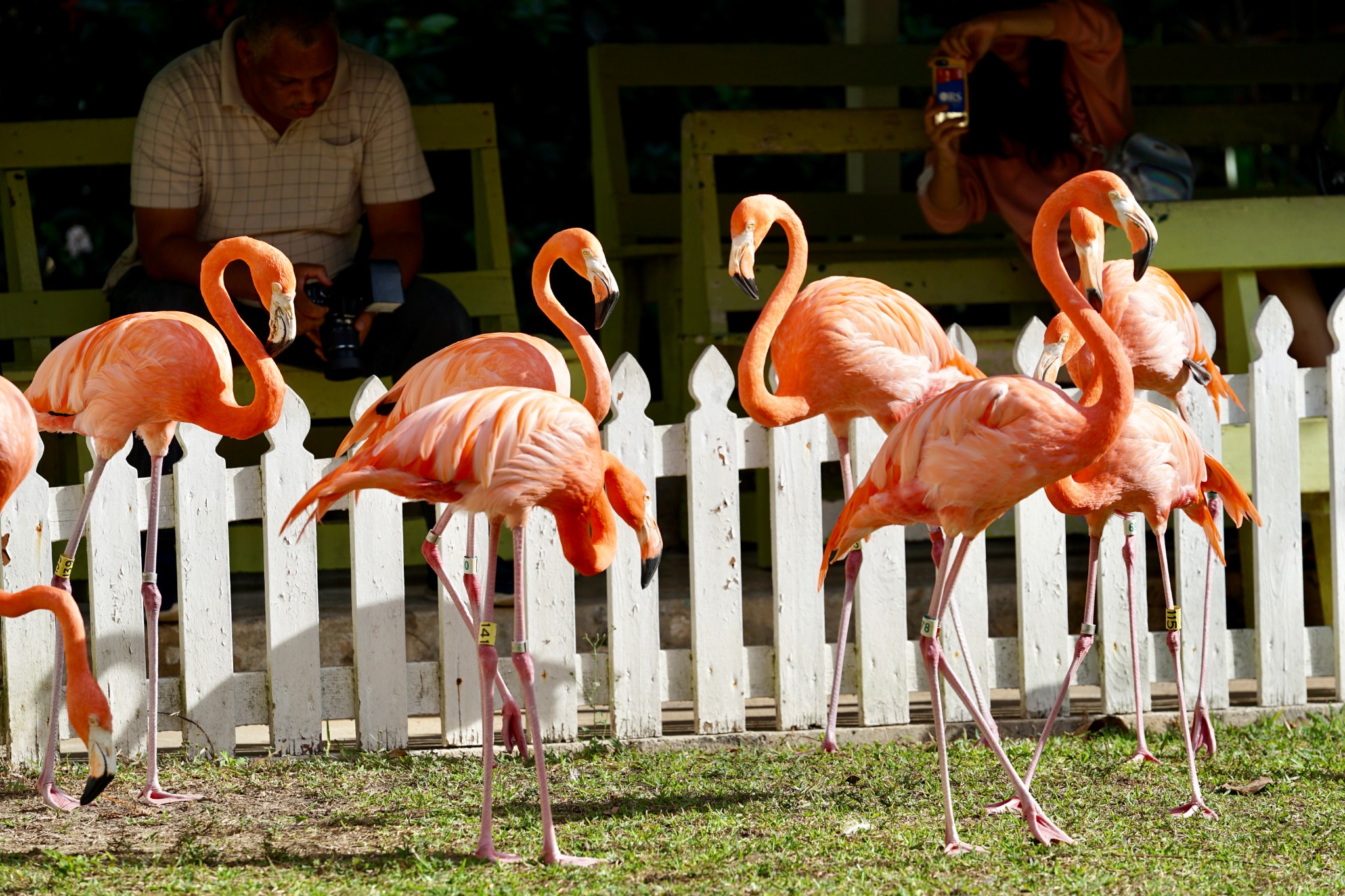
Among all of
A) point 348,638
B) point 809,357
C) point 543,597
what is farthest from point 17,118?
point 809,357

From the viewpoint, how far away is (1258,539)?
4.70 metres

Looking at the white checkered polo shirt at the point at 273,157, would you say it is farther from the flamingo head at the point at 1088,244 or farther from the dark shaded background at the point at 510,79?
the flamingo head at the point at 1088,244

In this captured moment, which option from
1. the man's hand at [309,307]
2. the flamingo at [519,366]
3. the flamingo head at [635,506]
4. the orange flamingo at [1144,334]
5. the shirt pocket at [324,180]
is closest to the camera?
the flamingo head at [635,506]

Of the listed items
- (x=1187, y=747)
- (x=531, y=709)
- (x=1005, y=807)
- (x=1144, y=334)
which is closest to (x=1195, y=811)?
(x=1187, y=747)

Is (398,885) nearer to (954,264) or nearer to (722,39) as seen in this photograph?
(954,264)

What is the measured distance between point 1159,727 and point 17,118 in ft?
18.5

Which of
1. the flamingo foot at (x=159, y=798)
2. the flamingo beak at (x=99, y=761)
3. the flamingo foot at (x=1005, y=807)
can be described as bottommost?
the flamingo foot at (x=1005, y=807)

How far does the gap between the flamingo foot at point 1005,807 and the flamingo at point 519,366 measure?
4.18ft

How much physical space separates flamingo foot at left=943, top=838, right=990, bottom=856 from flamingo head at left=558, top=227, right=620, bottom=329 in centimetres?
149

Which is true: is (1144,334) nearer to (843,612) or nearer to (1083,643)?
(1083,643)

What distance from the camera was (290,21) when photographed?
16.6ft

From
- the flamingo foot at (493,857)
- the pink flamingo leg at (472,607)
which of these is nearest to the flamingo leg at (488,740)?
the flamingo foot at (493,857)

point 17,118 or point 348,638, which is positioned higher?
point 17,118

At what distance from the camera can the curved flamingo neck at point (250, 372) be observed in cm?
372
